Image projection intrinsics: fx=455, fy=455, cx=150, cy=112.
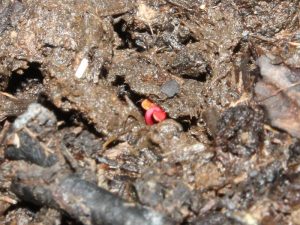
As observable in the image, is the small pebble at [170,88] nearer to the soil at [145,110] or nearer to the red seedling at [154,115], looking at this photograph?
the soil at [145,110]

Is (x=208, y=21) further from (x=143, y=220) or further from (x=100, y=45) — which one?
(x=143, y=220)

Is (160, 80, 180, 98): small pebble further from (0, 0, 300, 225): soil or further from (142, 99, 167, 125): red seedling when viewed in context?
(142, 99, 167, 125): red seedling

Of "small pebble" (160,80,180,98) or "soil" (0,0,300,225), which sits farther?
"small pebble" (160,80,180,98)

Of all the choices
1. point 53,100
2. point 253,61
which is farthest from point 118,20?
point 253,61

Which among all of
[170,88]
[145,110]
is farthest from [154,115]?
[170,88]

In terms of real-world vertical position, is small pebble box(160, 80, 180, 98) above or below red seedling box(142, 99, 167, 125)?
above

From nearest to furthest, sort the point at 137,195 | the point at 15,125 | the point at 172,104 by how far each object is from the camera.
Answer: the point at 137,195
the point at 15,125
the point at 172,104

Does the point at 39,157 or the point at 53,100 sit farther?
the point at 53,100

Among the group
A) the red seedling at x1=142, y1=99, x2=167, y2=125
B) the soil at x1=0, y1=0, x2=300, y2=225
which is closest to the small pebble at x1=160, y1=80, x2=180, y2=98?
the soil at x1=0, y1=0, x2=300, y2=225
